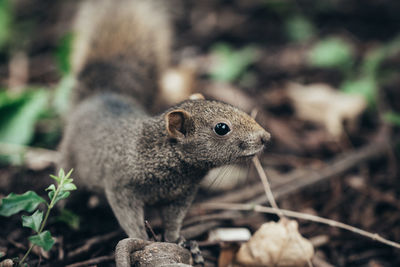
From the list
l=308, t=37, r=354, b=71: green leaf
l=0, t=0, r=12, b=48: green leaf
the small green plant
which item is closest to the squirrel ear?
the small green plant

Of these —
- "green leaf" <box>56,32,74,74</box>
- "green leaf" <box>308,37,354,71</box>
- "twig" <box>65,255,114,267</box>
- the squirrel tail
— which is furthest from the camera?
"green leaf" <box>308,37,354,71</box>

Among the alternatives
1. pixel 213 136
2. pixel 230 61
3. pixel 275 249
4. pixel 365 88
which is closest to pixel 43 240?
pixel 213 136

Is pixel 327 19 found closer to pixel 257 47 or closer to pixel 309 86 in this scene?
pixel 257 47

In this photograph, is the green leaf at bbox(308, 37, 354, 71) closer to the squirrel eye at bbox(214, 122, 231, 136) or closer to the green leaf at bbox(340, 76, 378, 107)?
the green leaf at bbox(340, 76, 378, 107)

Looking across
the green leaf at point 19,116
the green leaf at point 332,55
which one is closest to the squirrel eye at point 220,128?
the green leaf at point 19,116

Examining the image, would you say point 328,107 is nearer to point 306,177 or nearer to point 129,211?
point 306,177

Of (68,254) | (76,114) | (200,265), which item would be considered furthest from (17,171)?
(200,265)

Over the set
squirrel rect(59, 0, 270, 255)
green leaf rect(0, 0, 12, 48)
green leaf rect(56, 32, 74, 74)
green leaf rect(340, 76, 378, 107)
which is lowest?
squirrel rect(59, 0, 270, 255)
